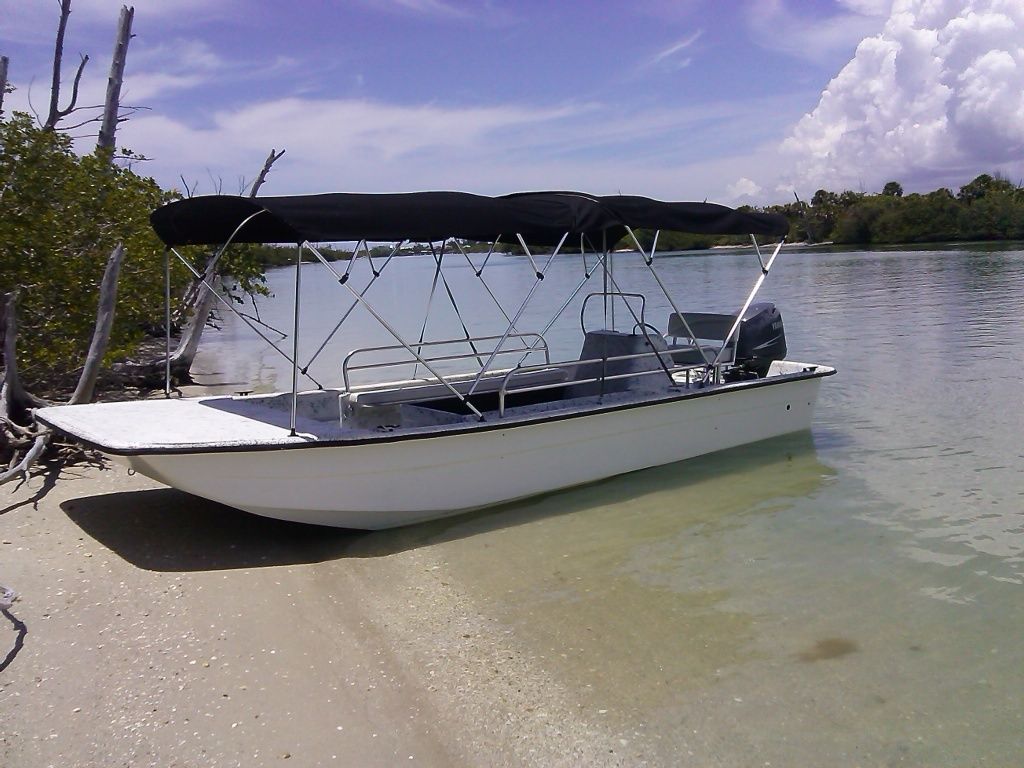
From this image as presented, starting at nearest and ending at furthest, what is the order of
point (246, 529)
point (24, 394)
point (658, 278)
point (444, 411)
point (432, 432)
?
1. point (432, 432)
2. point (246, 529)
3. point (444, 411)
4. point (658, 278)
5. point (24, 394)

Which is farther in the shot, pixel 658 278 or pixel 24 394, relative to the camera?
pixel 24 394

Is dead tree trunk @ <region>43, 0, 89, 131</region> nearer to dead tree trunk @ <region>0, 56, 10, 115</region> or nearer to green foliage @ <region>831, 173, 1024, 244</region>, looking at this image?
dead tree trunk @ <region>0, 56, 10, 115</region>

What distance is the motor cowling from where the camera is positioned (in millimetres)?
9336

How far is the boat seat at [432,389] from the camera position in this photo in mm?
7277

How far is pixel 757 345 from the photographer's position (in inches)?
369

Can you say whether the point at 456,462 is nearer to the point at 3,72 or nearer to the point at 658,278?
the point at 658,278

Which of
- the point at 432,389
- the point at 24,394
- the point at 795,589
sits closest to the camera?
the point at 795,589

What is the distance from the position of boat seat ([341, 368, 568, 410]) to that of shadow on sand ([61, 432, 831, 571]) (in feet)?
3.58

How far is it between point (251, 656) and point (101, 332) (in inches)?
204

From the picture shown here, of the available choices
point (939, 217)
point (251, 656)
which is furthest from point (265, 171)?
point (939, 217)

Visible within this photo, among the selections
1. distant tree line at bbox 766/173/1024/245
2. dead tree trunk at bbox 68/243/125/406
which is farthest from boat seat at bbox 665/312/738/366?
distant tree line at bbox 766/173/1024/245

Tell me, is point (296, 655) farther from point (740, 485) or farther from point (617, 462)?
point (740, 485)

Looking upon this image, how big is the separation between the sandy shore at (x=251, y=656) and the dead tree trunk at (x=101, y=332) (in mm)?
1988

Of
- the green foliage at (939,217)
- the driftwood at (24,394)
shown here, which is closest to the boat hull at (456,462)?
the driftwood at (24,394)
